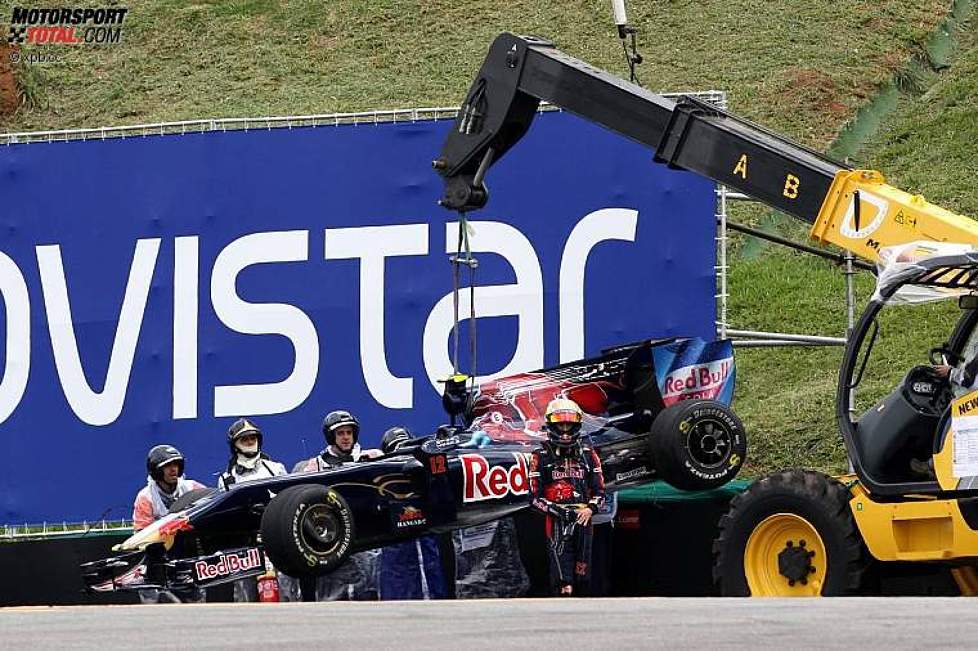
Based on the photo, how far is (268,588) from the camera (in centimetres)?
1528

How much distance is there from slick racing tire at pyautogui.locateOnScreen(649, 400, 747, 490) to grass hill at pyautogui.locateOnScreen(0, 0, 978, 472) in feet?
34.0

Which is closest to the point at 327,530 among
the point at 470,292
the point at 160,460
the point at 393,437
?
the point at 160,460

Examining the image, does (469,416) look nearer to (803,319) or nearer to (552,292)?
(552,292)

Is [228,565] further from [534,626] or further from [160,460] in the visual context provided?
[534,626]

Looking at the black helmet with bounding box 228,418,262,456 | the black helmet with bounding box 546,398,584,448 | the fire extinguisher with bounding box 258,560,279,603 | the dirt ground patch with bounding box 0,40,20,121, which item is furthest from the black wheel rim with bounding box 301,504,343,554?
the dirt ground patch with bounding box 0,40,20,121

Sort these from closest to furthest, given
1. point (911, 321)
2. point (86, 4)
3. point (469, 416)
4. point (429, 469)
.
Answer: point (429, 469) → point (469, 416) → point (911, 321) → point (86, 4)

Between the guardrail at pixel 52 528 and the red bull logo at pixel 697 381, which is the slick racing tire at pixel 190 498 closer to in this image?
the guardrail at pixel 52 528

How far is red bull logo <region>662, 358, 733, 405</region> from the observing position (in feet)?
52.3

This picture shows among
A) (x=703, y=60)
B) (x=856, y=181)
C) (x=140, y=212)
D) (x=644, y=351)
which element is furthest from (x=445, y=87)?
(x=856, y=181)

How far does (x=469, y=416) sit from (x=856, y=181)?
412 cm

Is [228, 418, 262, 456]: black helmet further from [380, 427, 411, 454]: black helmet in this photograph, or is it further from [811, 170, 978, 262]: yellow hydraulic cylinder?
[811, 170, 978, 262]: yellow hydraulic cylinder

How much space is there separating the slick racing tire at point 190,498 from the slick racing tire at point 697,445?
3424 mm

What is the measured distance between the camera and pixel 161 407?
17.9 metres

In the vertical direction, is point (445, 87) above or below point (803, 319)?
above
